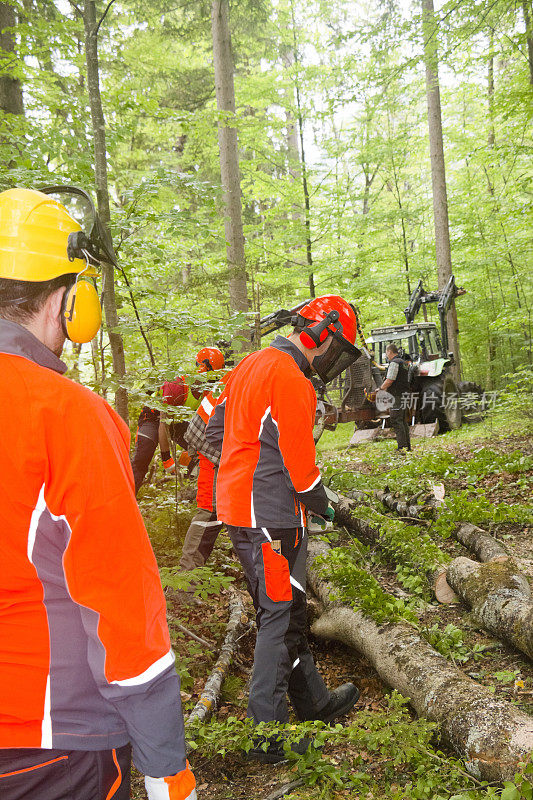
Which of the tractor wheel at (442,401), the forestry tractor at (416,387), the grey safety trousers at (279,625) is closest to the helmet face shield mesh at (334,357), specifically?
the grey safety trousers at (279,625)

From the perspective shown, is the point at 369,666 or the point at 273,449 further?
the point at 369,666

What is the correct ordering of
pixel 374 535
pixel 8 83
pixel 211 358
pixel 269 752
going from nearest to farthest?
pixel 269 752 < pixel 374 535 < pixel 8 83 < pixel 211 358

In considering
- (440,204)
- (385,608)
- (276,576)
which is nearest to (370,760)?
(385,608)

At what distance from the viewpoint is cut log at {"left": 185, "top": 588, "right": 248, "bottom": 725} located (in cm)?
319

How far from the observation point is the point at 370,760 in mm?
2988

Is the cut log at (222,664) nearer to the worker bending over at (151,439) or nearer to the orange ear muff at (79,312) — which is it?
the worker bending over at (151,439)

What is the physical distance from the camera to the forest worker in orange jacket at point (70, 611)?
116 cm

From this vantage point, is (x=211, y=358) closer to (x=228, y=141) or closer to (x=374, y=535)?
(x=374, y=535)

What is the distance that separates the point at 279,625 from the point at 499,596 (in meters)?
1.83

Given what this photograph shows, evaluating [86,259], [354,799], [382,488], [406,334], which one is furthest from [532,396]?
[86,259]

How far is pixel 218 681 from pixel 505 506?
3676 millimetres

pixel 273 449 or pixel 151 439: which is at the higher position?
pixel 273 449

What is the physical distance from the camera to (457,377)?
14.2m

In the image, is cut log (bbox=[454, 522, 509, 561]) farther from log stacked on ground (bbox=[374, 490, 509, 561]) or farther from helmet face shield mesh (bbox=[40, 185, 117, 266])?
helmet face shield mesh (bbox=[40, 185, 117, 266])
